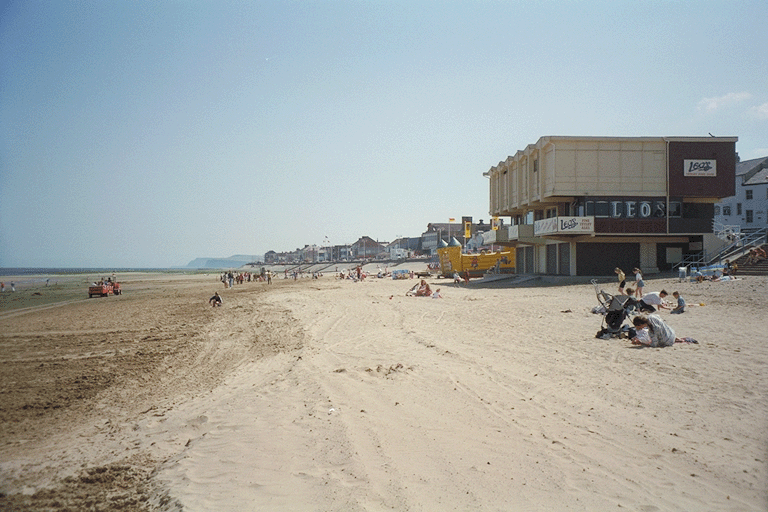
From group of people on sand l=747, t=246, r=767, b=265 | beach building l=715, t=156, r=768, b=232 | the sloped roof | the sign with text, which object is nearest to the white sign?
group of people on sand l=747, t=246, r=767, b=265

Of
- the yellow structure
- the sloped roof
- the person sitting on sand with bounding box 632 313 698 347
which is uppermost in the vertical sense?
the sloped roof

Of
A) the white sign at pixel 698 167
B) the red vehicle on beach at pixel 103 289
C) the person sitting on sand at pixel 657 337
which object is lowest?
the red vehicle on beach at pixel 103 289

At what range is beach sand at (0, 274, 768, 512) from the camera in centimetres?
428

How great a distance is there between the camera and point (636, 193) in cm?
3219

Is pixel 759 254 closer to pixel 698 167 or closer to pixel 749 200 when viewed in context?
pixel 698 167

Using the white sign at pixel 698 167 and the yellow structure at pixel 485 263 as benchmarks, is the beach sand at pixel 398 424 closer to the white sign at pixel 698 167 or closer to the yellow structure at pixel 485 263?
the white sign at pixel 698 167

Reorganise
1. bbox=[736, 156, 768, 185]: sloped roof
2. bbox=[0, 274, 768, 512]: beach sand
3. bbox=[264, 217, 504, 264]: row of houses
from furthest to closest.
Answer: bbox=[264, 217, 504, 264]: row of houses, bbox=[736, 156, 768, 185]: sloped roof, bbox=[0, 274, 768, 512]: beach sand

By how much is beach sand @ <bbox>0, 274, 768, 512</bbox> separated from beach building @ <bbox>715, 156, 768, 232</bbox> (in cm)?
4912

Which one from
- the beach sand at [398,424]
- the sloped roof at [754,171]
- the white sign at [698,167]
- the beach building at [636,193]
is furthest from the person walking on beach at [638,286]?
the sloped roof at [754,171]

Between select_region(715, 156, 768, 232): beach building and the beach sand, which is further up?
select_region(715, 156, 768, 232): beach building

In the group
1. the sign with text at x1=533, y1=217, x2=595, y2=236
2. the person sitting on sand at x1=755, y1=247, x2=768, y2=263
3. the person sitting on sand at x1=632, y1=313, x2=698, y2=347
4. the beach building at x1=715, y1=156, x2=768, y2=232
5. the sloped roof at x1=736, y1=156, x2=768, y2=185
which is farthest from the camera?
the sloped roof at x1=736, y1=156, x2=768, y2=185

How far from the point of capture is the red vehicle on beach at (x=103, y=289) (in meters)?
37.5

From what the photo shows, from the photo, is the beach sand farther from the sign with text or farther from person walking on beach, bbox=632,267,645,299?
the sign with text

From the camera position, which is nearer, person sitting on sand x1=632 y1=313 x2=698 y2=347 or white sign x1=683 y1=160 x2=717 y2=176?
person sitting on sand x1=632 y1=313 x2=698 y2=347
